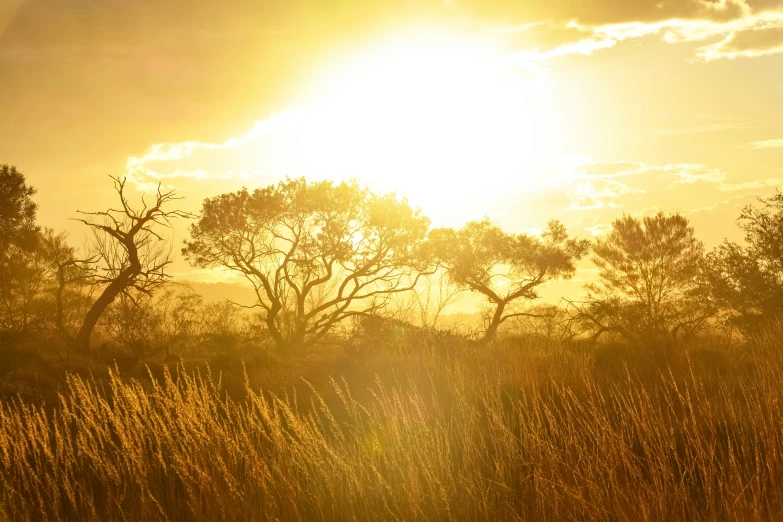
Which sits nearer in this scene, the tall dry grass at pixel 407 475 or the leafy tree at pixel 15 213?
the tall dry grass at pixel 407 475

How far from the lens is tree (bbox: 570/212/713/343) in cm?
2503

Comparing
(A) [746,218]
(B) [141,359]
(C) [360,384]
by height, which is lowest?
(C) [360,384]

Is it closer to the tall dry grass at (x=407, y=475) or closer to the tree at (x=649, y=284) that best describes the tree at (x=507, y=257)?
the tree at (x=649, y=284)

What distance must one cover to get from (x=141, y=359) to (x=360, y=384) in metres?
6.28

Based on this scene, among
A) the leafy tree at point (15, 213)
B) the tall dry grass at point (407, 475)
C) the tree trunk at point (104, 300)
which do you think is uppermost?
the leafy tree at point (15, 213)

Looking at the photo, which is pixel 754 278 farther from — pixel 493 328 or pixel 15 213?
pixel 15 213

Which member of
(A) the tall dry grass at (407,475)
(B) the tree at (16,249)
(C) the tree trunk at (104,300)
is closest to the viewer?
(A) the tall dry grass at (407,475)

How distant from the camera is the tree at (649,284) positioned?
985 inches

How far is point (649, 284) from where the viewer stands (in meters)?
26.8

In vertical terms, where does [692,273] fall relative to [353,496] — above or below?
above

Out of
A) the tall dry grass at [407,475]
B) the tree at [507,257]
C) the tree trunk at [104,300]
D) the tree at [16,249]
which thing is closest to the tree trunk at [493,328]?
the tree at [507,257]

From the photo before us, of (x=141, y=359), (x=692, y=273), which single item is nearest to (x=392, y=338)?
(x=141, y=359)

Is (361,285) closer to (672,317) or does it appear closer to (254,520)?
(672,317)

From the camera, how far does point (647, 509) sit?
5.09 metres
